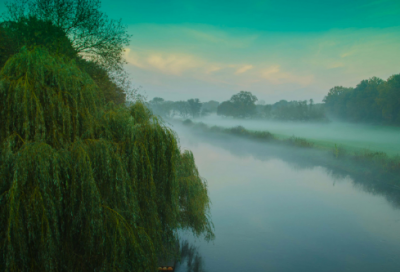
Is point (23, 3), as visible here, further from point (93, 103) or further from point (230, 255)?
point (230, 255)

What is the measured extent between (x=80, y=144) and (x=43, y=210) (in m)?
1.60

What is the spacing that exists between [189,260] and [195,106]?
87.7 meters

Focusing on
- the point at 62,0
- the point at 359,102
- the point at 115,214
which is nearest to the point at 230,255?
the point at 115,214

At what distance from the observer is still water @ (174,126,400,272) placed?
36.1 feet

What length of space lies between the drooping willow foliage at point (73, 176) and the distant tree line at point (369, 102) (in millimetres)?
42184

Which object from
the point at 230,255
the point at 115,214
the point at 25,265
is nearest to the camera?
the point at 25,265

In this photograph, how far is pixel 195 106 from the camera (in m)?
97.1

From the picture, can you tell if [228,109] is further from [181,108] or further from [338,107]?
[338,107]

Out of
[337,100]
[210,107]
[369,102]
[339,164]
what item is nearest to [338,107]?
[337,100]

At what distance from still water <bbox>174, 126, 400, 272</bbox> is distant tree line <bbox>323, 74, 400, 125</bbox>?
22022mm

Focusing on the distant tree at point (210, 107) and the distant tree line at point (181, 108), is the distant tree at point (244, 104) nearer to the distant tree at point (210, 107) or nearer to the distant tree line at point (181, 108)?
the distant tree line at point (181, 108)

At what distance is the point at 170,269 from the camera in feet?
31.7

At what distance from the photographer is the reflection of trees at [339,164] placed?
66.7ft

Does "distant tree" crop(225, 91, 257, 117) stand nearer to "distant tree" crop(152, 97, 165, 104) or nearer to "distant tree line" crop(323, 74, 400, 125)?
"distant tree line" crop(323, 74, 400, 125)
